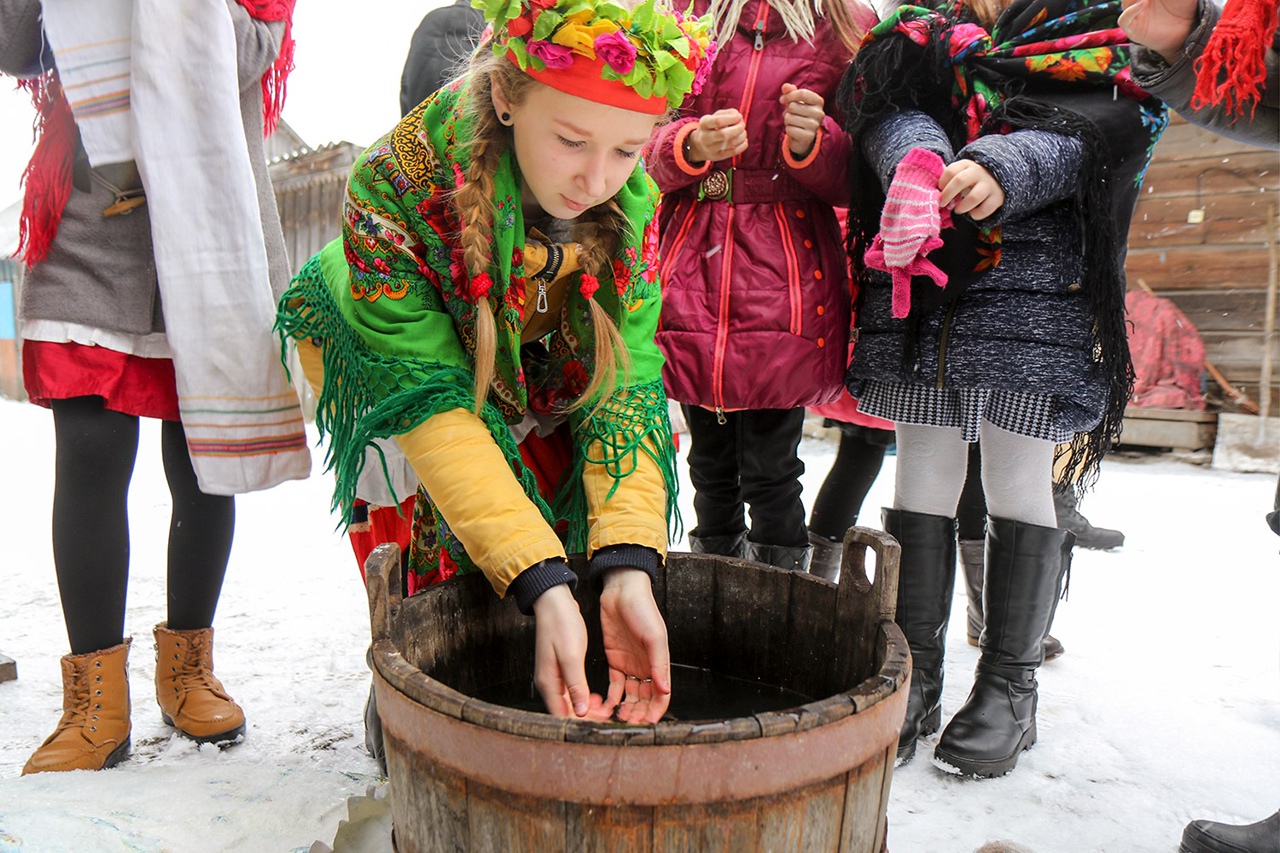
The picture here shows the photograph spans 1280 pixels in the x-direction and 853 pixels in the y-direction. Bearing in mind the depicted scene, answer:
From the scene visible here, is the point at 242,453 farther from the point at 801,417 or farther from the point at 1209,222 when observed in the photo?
the point at 1209,222

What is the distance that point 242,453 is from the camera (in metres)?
1.66

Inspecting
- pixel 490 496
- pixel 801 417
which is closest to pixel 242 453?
pixel 490 496

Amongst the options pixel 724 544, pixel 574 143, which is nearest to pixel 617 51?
pixel 574 143

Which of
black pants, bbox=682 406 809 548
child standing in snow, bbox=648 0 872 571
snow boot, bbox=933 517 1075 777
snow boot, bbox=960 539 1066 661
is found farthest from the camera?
snow boot, bbox=960 539 1066 661

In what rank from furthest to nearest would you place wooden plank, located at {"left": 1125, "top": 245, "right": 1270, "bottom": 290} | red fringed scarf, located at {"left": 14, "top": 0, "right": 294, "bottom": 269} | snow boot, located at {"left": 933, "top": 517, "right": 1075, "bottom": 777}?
wooden plank, located at {"left": 1125, "top": 245, "right": 1270, "bottom": 290} < snow boot, located at {"left": 933, "top": 517, "right": 1075, "bottom": 777} < red fringed scarf, located at {"left": 14, "top": 0, "right": 294, "bottom": 269}

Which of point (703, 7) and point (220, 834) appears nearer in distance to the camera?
point (220, 834)

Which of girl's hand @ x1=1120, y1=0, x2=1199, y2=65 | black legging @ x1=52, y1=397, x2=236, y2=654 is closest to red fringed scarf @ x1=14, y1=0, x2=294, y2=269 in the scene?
black legging @ x1=52, y1=397, x2=236, y2=654

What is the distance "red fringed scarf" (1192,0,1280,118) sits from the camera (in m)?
1.32

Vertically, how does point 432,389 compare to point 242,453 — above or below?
above

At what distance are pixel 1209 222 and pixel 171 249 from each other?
623cm

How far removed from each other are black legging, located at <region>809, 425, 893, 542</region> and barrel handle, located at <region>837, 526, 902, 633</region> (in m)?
1.14

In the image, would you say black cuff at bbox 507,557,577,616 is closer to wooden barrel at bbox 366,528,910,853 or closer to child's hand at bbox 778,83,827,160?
wooden barrel at bbox 366,528,910,853

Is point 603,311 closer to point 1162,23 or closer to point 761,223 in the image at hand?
point 761,223

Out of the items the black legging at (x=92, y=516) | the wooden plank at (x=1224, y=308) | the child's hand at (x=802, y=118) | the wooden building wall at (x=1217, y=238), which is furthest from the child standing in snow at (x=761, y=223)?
the wooden plank at (x=1224, y=308)
